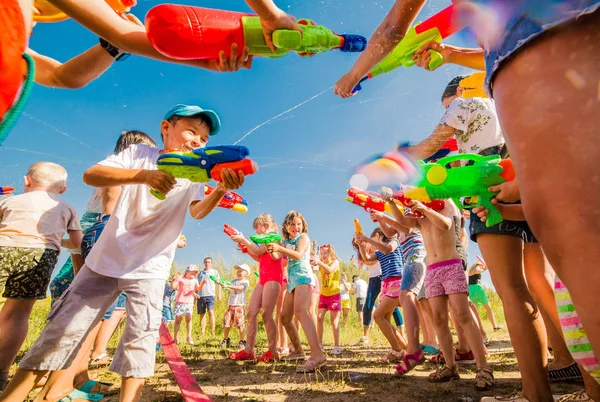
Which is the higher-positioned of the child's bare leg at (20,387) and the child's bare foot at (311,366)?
the child's bare leg at (20,387)

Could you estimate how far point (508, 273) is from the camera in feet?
6.33

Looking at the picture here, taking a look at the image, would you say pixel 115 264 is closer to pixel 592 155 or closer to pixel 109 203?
pixel 109 203

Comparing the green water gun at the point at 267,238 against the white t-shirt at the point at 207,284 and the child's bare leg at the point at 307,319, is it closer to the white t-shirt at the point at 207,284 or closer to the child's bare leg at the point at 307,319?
the child's bare leg at the point at 307,319

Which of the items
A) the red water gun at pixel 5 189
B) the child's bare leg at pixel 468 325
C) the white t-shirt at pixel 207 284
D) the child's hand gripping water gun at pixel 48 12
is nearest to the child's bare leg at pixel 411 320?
the child's bare leg at pixel 468 325

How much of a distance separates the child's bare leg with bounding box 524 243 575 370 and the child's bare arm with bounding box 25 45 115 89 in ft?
8.66

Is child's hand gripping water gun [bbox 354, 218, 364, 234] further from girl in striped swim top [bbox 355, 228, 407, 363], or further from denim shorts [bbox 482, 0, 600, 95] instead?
denim shorts [bbox 482, 0, 600, 95]

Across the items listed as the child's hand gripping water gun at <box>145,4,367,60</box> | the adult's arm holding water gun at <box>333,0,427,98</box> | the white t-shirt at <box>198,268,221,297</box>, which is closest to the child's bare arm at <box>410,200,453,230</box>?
the adult's arm holding water gun at <box>333,0,427,98</box>

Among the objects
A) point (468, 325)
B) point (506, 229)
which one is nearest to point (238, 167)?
point (506, 229)

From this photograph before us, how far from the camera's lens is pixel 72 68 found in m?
1.46

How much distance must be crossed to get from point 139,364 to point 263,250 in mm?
3252

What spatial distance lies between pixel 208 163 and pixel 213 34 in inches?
28.0

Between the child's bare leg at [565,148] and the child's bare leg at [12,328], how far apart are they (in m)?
3.08

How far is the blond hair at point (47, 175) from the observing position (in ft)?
10.0

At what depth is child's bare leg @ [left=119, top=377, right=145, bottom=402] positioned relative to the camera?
1.89 m
